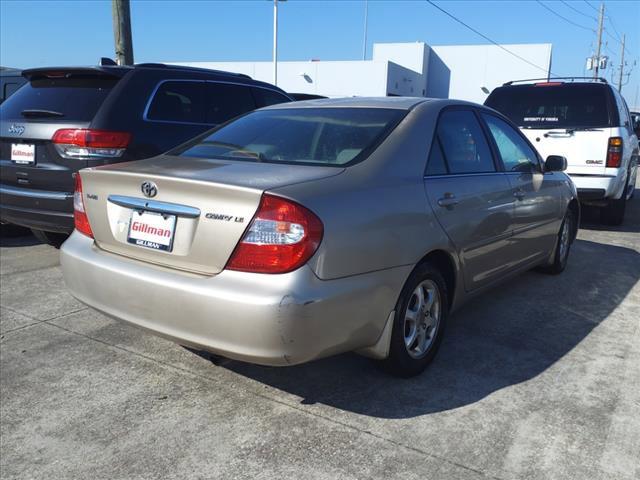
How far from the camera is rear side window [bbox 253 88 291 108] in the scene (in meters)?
6.44

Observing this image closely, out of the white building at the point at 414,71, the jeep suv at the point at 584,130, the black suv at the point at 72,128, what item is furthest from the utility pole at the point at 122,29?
the white building at the point at 414,71

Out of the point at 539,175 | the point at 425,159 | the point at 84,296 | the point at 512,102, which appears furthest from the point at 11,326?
the point at 512,102

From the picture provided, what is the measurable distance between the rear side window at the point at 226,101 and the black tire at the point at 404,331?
3.30 metres

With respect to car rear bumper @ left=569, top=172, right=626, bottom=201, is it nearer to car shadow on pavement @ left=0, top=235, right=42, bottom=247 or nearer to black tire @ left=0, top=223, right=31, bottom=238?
car shadow on pavement @ left=0, top=235, right=42, bottom=247

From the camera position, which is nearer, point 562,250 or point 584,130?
point 562,250

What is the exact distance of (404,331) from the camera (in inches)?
122

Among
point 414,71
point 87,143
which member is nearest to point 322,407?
point 87,143

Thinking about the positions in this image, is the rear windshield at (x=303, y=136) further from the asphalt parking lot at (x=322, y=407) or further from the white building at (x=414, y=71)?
the white building at (x=414, y=71)

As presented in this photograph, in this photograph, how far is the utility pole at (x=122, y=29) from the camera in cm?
888

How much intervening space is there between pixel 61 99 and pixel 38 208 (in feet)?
3.09

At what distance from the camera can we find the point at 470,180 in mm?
3613

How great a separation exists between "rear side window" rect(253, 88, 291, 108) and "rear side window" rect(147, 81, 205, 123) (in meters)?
0.83

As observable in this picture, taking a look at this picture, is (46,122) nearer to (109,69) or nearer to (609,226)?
(109,69)

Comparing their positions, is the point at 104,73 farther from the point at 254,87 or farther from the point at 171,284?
the point at 171,284
